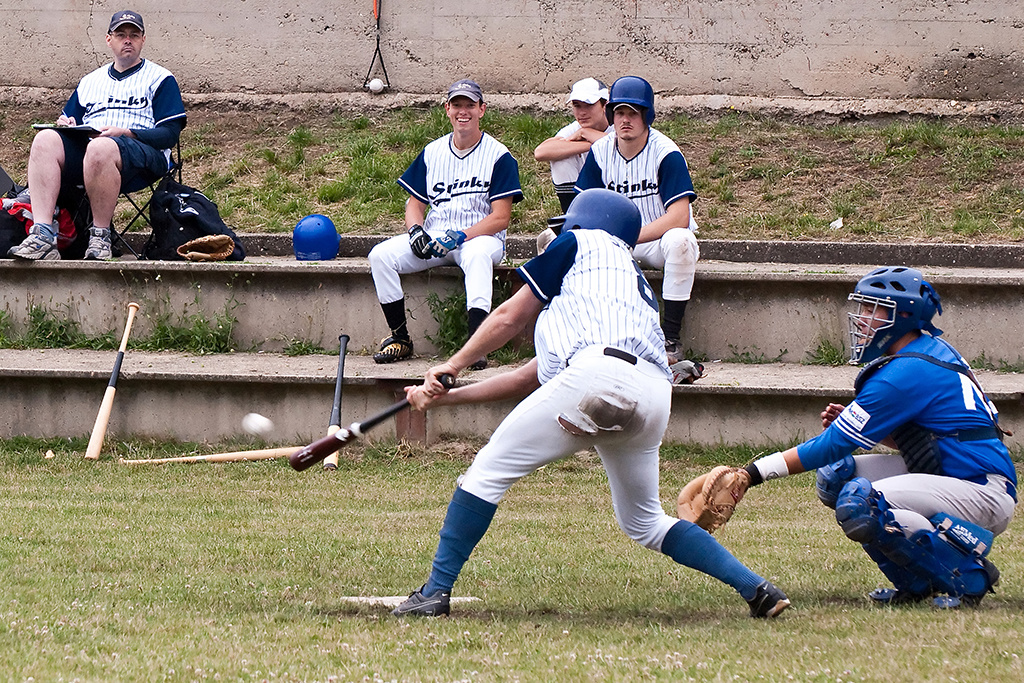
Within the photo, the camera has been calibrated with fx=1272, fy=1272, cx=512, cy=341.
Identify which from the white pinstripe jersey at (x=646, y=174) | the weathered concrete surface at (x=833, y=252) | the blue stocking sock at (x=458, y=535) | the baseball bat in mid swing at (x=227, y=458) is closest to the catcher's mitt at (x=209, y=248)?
the weathered concrete surface at (x=833, y=252)

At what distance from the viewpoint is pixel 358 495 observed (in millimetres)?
7457

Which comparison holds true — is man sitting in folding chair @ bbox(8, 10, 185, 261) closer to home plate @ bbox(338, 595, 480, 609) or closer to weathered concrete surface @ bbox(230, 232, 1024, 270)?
weathered concrete surface @ bbox(230, 232, 1024, 270)

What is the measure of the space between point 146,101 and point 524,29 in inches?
168

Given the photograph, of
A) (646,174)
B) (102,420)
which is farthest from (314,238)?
(646,174)

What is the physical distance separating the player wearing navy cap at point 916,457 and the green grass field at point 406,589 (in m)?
0.22

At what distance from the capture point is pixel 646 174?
894 centimetres

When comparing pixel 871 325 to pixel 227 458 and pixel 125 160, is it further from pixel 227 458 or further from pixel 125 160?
pixel 125 160

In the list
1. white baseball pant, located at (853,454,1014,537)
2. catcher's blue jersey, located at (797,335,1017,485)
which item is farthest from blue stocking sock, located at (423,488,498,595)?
white baseball pant, located at (853,454,1014,537)

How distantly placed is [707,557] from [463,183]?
16.9 ft

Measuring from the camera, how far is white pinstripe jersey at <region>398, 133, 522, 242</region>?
30.5 feet

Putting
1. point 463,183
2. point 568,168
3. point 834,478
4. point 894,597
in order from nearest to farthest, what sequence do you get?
point 894,597, point 834,478, point 463,183, point 568,168

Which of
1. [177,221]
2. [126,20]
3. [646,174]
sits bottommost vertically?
[177,221]

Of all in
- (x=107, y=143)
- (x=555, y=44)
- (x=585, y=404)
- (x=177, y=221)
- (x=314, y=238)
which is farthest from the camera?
(x=555, y=44)

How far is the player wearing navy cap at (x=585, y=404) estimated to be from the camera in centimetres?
448
